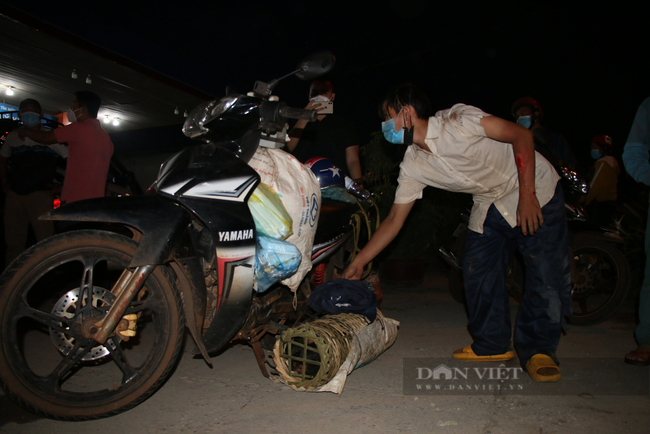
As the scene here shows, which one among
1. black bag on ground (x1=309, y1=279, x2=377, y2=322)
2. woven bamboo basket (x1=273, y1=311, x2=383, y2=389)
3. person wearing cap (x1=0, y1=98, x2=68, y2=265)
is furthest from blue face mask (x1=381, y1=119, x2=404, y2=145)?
person wearing cap (x1=0, y1=98, x2=68, y2=265)

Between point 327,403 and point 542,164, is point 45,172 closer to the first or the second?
point 327,403

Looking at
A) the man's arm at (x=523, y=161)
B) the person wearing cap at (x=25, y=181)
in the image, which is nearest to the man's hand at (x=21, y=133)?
the person wearing cap at (x=25, y=181)

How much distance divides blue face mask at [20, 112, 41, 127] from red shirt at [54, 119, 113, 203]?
705 mm

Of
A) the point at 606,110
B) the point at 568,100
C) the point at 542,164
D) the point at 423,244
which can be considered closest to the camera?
the point at 542,164

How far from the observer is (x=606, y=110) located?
30.3 ft

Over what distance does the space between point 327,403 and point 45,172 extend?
3.67m

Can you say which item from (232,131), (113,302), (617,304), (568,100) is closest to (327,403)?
(113,302)

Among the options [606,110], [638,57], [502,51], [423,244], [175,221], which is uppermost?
[502,51]

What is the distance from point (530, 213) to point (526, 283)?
57 cm

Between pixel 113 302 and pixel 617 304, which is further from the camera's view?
pixel 617 304

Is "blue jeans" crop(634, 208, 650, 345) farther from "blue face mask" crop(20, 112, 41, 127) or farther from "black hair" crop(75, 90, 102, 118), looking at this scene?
"blue face mask" crop(20, 112, 41, 127)

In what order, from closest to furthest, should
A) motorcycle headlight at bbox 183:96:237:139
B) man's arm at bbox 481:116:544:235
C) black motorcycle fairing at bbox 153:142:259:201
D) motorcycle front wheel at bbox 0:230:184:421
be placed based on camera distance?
motorcycle front wheel at bbox 0:230:184:421 < black motorcycle fairing at bbox 153:142:259:201 < motorcycle headlight at bbox 183:96:237:139 < man's arm at bbox 481:116:544:235

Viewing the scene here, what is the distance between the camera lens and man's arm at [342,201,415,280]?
8.85 ft

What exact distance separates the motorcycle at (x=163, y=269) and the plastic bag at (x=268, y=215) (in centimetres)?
8
